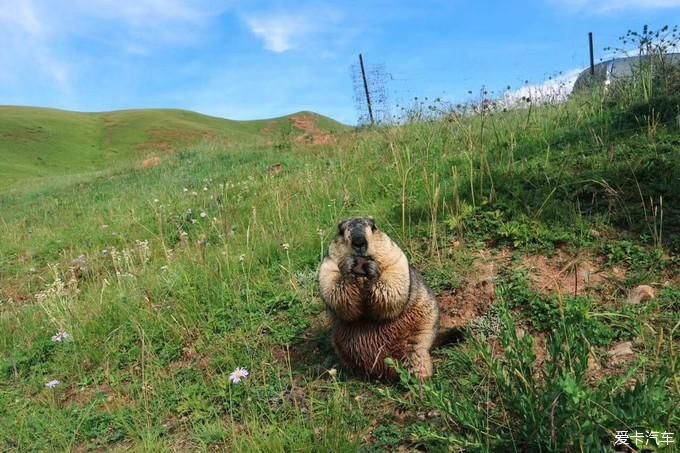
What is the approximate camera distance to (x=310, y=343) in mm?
3955

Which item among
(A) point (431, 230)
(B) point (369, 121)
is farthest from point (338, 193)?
(B) point (369, 121)

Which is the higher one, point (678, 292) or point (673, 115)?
point (673, 115)

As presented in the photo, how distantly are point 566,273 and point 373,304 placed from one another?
5.77 ft

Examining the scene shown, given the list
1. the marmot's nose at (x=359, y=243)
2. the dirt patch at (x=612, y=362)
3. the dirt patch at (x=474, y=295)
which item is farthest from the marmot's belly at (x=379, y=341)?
the dirt patch at (x=612, y=362)

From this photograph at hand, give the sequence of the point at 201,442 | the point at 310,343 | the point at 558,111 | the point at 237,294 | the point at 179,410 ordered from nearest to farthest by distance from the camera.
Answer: the point at 201,442 < the point at 179,410 < the point at 310,343 < the point at 237,294 < the point at 558,111

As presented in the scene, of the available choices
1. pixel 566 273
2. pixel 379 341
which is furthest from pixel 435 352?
pixel 566 273

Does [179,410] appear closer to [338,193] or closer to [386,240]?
[386,240]

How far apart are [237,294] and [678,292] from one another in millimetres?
3390

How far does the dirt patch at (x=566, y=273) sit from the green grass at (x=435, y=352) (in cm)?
7

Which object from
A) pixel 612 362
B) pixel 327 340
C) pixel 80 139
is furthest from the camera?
pixel 80 139

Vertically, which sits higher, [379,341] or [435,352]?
[379,341]

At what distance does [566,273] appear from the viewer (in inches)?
155

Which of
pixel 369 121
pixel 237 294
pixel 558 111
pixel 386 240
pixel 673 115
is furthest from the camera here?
pixel 369 121

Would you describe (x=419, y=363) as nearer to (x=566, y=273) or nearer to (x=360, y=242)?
(x=360, y=242)
